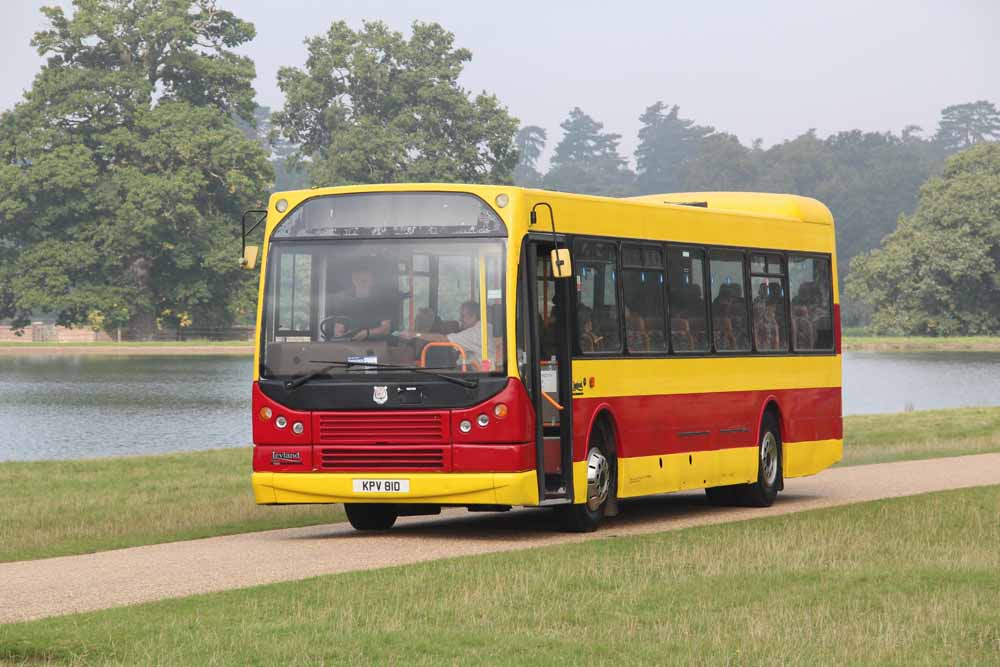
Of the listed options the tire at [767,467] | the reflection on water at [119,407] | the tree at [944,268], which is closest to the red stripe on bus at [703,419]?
the tire at [767,467]

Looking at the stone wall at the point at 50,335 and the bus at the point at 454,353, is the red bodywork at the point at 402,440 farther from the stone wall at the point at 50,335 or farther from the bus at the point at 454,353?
the stone wall at the point at 50,335

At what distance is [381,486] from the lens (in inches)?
656

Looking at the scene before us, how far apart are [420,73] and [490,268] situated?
10346 centimetres

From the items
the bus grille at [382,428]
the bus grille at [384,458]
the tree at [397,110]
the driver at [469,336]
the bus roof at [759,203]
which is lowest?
the bus grille at [384,458]

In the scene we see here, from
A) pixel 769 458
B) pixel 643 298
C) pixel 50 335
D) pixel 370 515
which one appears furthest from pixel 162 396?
pixel 50 335

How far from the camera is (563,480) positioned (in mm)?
17406

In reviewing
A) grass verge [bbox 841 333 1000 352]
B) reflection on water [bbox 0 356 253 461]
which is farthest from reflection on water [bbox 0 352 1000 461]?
grass verge [bbox 841 333 1000 352]

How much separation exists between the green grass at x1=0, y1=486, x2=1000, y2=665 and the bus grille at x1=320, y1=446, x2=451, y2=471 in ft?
4.75

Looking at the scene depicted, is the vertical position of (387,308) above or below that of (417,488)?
above

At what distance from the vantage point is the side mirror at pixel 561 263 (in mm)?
16719

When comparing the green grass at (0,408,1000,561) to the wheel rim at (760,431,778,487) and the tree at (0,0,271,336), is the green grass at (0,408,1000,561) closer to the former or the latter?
the wheel rim at (760,431,778,487)

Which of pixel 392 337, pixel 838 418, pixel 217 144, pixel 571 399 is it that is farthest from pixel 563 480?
pixel 217 144

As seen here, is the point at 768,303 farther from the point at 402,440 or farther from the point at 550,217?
the point at 402,440

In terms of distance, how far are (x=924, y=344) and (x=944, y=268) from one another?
14.5ft
